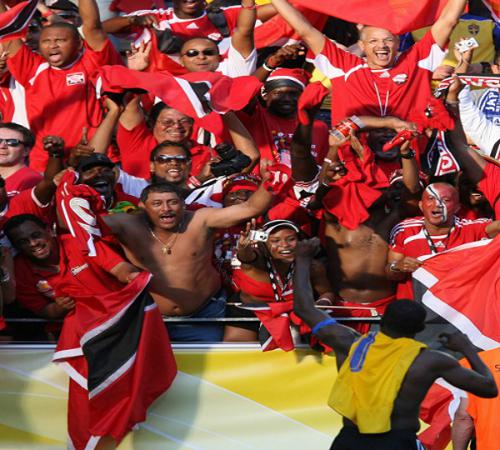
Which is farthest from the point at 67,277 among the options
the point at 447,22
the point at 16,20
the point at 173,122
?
the point at 447,22

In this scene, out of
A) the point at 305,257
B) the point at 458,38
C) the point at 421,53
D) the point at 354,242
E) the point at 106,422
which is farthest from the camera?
the point at 458,38

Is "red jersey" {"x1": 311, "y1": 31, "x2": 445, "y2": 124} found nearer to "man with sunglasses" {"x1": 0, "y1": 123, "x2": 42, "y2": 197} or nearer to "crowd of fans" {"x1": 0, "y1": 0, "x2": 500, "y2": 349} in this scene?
"crowd of fans" {"x1": 0, "y1": 0, "x2": 500, "y2": 349}

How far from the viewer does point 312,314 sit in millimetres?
7902

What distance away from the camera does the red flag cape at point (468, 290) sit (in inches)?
365

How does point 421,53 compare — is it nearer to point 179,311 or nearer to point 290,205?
point 290,205

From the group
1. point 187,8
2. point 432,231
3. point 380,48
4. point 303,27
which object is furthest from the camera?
point 187,8

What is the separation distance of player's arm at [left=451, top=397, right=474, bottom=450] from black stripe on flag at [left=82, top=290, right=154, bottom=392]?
6.50 feet

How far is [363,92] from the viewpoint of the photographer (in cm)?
1046

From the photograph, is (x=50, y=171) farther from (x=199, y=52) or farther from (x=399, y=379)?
(x=399, y=379)

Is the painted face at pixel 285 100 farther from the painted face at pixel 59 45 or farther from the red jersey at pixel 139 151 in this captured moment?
the painted face at pixel 59 45

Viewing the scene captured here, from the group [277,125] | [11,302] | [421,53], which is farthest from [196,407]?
[421,53]

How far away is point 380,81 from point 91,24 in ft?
7.07

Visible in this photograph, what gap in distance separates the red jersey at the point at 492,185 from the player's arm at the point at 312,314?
95.1 inches

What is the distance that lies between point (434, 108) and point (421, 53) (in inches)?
33.6
